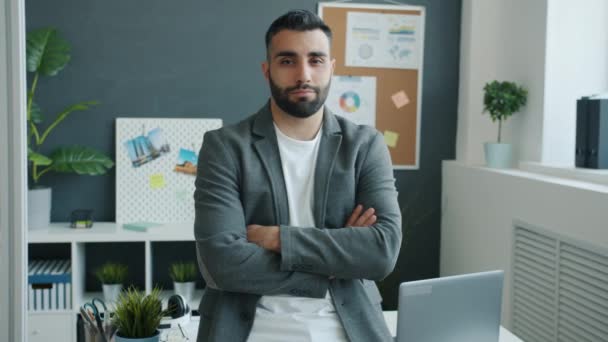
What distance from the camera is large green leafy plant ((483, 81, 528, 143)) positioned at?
350 cm

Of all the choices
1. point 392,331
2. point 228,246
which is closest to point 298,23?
point 228,246

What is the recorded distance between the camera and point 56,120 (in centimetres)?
376

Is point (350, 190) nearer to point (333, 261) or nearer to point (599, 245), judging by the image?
point (333, 261)

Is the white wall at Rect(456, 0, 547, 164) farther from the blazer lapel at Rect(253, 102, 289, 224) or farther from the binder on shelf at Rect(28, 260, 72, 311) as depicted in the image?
the binder on shelf at Rect(28, 260, 72, 311)

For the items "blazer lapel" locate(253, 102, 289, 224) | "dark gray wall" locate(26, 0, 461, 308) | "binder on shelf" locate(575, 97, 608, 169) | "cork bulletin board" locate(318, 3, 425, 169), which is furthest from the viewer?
"cork bulletin board" locate(318, 3, 425, 169)

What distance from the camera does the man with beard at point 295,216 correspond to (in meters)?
1.71

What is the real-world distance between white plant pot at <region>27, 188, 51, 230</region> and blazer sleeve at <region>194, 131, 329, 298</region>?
6.61 feet

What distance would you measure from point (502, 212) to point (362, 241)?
5.66ft

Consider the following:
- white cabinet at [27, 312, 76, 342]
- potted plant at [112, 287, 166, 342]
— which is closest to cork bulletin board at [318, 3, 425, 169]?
white cabinet at [27, 312, 76, 342]

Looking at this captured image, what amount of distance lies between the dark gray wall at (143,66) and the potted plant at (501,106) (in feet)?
2.91

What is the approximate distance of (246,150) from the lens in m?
1.81

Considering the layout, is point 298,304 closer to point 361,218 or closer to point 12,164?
point 361,218

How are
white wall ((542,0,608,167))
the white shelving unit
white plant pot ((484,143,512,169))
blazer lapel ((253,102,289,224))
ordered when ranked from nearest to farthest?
1. blazer lapel ((253,102,289,224))
2. white wall ((542,0,608,167))
3. the white shelving unit
4. white plant pot ((484,143,512,169))

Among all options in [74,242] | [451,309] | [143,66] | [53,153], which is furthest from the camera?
[143,66]
